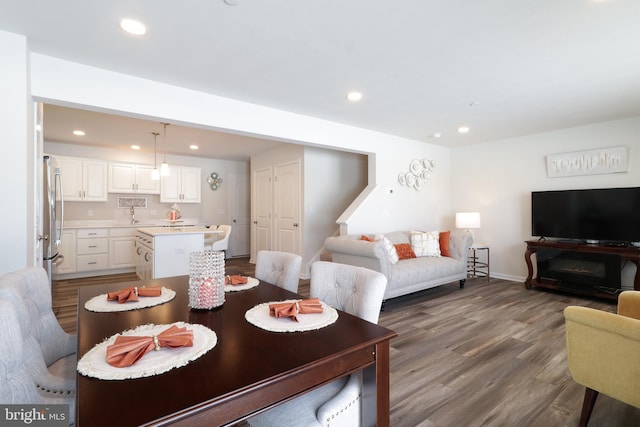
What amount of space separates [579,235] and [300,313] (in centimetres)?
470

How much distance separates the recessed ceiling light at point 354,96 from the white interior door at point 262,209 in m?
3.18

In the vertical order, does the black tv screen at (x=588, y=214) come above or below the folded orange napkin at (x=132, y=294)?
above

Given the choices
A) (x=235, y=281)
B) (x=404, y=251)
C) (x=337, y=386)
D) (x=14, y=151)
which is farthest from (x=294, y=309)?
(x=404, y=251)

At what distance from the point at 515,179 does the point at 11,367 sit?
234 inches

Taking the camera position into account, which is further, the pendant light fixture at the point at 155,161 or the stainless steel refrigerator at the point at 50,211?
the pendant light fixture at the point at 155,161

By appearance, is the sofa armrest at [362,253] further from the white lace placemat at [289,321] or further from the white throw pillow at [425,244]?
the white lace placemat at [289,321]

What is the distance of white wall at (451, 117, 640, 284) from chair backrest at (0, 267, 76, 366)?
18.7ft

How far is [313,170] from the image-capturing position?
533 centimetres

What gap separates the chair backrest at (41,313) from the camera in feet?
4.34

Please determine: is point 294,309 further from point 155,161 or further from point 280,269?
point 155,161

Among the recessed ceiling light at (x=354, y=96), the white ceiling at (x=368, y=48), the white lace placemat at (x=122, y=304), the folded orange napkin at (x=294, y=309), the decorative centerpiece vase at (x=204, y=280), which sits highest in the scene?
the white ceiling at (x=368, y=48)

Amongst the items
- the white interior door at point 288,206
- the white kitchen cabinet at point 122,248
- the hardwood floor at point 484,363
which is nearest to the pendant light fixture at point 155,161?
the white kitchen cabinet at point 122,248

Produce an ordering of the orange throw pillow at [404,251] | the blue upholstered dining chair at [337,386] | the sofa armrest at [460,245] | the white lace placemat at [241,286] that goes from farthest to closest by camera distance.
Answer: the sofa armrest at [460,245] < the orange throw pillow at [404,251] < the white lace placemat at [241,286] < the blue upholstered dining chair at [337,386]

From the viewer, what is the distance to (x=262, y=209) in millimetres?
6469
